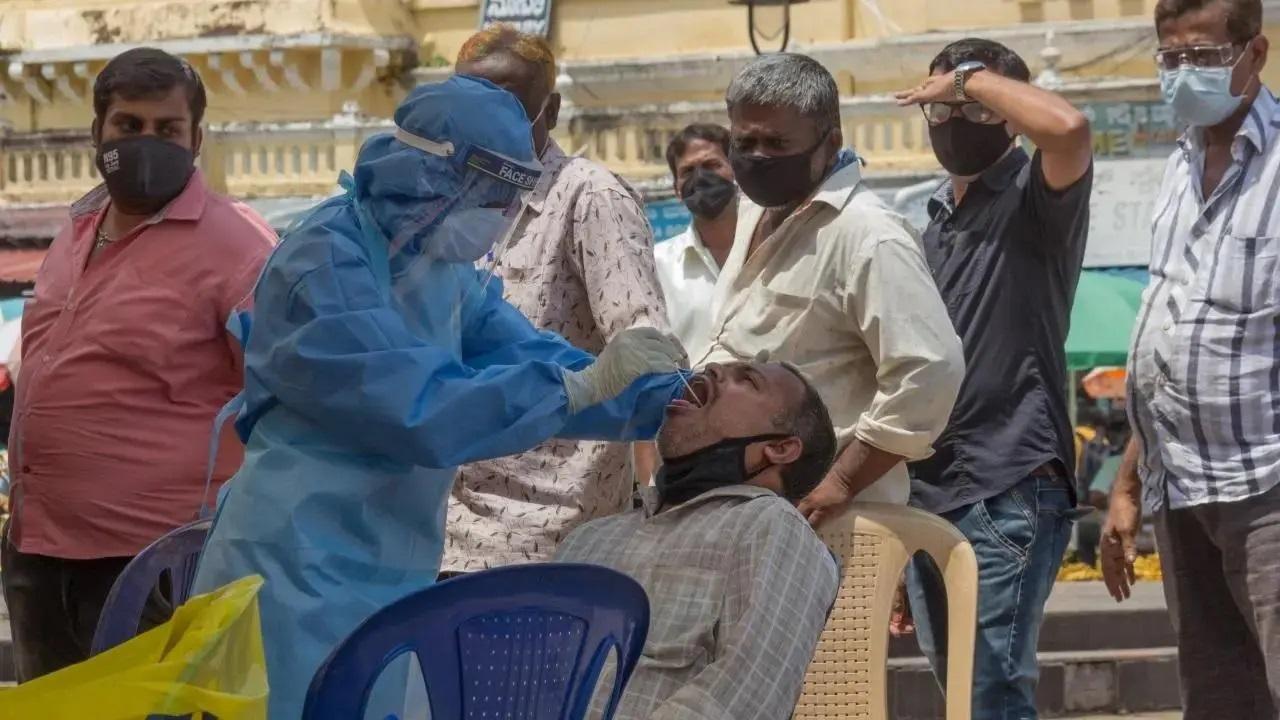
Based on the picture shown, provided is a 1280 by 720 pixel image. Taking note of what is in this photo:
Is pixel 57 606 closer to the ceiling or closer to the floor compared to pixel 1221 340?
closer to the floor

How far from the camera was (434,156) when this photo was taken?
3.60 m

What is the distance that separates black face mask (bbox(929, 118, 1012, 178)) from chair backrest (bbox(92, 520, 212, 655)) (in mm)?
2066

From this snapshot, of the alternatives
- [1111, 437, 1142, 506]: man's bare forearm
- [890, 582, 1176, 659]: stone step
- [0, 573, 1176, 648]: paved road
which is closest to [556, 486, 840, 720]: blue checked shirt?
[1111, 437, 1142, 506]: man's bare forearm

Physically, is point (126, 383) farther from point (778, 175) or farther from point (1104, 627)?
point (1104, 627)

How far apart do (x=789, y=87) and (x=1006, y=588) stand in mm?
1203

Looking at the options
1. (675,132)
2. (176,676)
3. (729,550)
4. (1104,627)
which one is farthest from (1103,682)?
(675,132)

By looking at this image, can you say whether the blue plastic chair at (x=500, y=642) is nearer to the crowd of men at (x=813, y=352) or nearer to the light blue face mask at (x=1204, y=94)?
the crowd of men at (x=813, y=352)

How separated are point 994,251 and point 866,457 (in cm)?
78

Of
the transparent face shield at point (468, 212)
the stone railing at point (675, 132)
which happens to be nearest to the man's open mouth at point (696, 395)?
the transparent face shield at point (468, 212)

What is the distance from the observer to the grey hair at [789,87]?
15.6 feet

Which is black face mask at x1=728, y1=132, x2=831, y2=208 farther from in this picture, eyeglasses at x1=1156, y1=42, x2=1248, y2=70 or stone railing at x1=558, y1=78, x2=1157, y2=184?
stone railing at x1=558, y1=78, x2=1157, y2=184

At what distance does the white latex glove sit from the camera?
352cm

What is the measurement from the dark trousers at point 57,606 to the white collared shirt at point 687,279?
250 centimetres

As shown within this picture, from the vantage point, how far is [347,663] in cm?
297
